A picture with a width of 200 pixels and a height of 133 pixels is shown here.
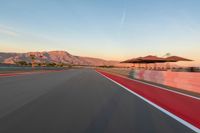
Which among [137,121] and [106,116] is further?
[106,116]

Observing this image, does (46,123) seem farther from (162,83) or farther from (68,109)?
(162,83)

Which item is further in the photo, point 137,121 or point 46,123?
point 137,121

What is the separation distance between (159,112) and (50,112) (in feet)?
9.96

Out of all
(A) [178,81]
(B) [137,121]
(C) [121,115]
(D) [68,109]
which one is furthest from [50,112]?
(A) [178,81]

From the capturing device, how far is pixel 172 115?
7.71 metres

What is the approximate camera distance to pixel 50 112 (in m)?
7.70

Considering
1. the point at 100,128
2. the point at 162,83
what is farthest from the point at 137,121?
the point at 162,83

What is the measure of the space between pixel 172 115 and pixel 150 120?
1167mm

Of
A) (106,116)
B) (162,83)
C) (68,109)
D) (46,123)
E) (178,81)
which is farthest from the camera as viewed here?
(162,83)

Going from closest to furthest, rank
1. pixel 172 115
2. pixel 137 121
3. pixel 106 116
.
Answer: pixel 137 121 < pixel 106 116 < pixel 172 115

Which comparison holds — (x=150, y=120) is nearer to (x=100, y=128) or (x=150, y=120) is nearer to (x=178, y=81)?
(x=100, y=128)

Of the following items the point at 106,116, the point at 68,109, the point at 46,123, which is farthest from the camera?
the point at 68,109

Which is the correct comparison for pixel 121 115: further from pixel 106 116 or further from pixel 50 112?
pixel 50 112

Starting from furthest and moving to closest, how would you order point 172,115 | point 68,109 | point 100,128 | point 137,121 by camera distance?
1. point 68,109
2. point 172,115
3. point 137,121
4. point 100,128
